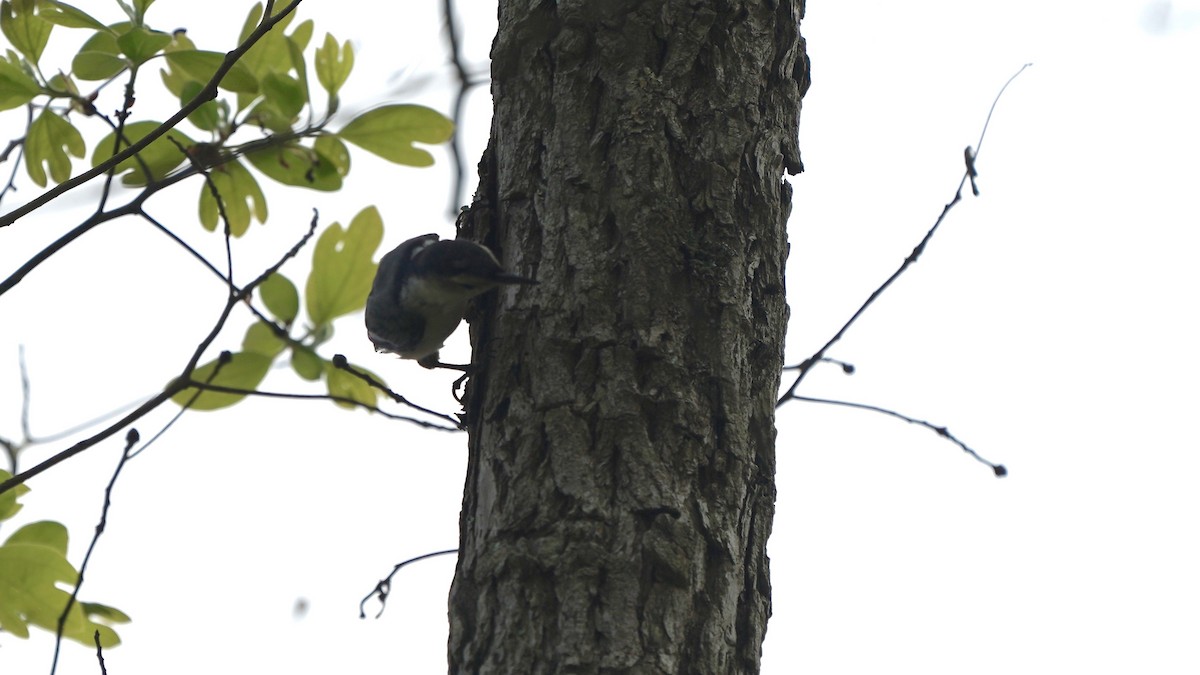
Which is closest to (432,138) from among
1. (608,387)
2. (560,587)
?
(608,387)

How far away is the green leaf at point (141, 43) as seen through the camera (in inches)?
95.4

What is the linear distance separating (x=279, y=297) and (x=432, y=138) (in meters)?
0.57

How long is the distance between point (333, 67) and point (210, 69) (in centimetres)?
37

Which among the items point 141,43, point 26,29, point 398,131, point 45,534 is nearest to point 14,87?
point 26,29

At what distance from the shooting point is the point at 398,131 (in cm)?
288

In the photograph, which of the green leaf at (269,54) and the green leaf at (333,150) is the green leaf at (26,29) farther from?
the green leaf at (333,150)

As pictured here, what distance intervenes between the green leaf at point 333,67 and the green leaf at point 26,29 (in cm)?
62

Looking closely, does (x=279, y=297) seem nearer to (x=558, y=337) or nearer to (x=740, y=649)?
(x=558, y=337)

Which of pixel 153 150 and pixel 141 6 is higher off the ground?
pixel 141 6

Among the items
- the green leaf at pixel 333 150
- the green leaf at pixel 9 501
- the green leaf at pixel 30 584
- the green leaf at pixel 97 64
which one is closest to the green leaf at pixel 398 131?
the green leaf at pixel 333 150

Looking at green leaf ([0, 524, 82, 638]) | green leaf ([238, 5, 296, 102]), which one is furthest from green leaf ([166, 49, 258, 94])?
green leaf ([0, 524, 82, 638])

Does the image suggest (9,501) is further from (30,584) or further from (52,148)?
(52,148)

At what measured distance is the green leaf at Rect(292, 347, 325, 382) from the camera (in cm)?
285

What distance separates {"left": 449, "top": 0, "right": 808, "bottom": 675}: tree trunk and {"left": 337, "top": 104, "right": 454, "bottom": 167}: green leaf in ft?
1.60
